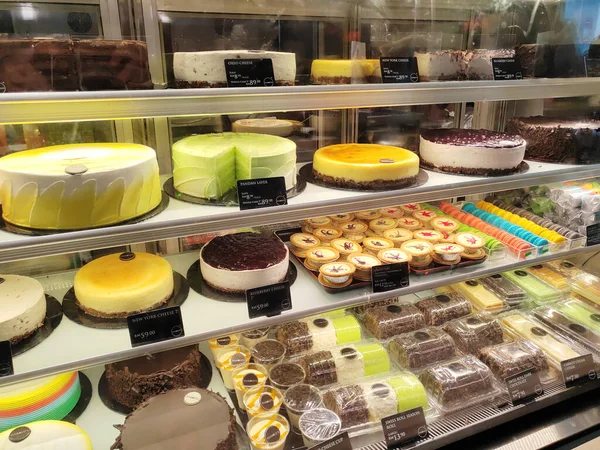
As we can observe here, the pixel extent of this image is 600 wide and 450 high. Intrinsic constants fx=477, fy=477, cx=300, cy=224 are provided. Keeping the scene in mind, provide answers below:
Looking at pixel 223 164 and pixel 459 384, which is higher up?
pixel 223 164

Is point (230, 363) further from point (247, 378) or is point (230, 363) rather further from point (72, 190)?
point (72, 190)

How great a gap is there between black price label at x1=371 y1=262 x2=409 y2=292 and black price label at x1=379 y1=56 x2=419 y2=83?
77cm

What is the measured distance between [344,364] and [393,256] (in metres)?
0.56

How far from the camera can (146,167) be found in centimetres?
164

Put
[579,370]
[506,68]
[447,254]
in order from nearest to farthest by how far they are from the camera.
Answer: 1. [506,68]
2. [447,254]
3. [579,370]

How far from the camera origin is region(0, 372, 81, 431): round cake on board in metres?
1.87

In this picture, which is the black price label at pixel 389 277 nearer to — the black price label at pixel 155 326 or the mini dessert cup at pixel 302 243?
the mini dessert cup at pixel 302 243

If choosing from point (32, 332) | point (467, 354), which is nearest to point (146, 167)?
point (32, 332)

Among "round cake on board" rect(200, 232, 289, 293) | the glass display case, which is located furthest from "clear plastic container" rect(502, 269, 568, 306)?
"round cake on board" rect(200, 232, 289, 293)

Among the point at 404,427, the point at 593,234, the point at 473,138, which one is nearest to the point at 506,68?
the point at 473,138

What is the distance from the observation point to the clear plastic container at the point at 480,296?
2746mm

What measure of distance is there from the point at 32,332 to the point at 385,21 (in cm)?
206

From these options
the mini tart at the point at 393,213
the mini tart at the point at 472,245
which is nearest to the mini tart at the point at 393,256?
the mini tart at the point at 472,245

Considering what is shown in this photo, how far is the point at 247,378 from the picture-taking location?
2.11 m
